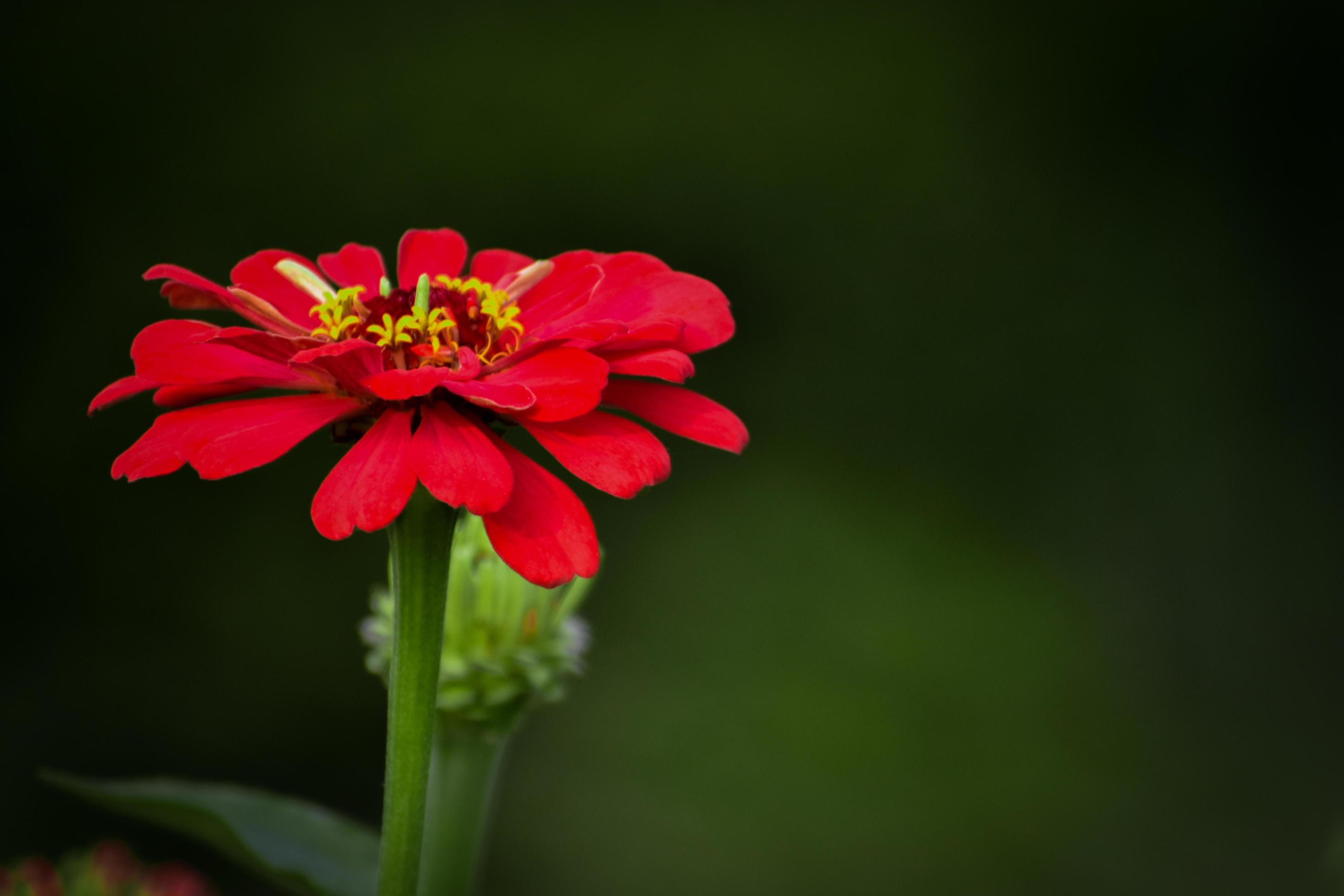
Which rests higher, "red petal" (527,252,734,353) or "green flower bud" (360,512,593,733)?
"red petal" (527,252,734,353)

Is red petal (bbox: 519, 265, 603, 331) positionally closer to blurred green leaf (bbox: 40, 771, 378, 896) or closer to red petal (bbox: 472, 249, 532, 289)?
red petal (bbox: 472, 249, 532, 289)

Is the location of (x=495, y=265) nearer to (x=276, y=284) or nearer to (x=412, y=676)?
(x=276, y=284)

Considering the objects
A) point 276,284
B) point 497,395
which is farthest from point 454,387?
point 276,284

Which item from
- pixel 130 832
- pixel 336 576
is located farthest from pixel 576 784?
pixel 130 832

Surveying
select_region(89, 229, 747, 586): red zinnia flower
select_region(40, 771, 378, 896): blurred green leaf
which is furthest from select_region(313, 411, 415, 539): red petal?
select_region(40, 771, 378, 896): blurred green leaf

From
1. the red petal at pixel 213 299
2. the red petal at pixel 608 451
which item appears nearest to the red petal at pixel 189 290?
the red petal at pixel 213 299

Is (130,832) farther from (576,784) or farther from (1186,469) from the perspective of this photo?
(1186,469)
